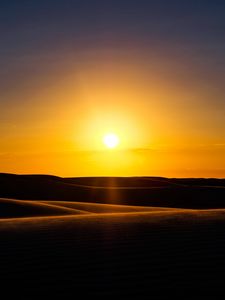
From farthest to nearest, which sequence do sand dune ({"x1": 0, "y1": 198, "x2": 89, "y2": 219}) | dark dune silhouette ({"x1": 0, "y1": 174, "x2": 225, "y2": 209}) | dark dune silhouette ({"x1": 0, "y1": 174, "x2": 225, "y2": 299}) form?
dark dune silhouette ({"x1": 0, "y1": 174, "x2": 225, "y2": 209}) → sand dune ({"x1": 0, "y1": 198, "x2": 89, "y2": 219}) → dark dune silhouette ({"x1": 0, "y1": 174, "x2": 225, "y2": 299})

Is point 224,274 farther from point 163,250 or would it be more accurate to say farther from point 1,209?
point 1,209

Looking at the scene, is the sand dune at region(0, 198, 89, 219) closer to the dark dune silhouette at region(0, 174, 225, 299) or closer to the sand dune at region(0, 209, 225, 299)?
the dark dune silhouette at region(0, 174, 225, 299)

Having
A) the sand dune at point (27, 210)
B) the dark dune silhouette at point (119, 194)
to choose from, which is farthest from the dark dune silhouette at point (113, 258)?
the dark dune silhouette at point (119, 194)

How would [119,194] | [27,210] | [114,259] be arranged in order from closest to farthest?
[114,259] → [27,210] → [119,194]

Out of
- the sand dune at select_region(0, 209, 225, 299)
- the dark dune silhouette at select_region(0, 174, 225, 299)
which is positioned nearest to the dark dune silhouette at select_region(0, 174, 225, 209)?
the dark dune silhouette at select_region(0, 174, 225, 299)

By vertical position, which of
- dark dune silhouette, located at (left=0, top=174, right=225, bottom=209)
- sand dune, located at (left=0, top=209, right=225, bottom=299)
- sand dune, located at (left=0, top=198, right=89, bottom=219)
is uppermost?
dark dune silhouette, located at (left=0, top=174, right=225, bottom=209)

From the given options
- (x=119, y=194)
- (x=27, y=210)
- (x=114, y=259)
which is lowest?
(x=114, y=259)

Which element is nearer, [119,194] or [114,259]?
[114,259]

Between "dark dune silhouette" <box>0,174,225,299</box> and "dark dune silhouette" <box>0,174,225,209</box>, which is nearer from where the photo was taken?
"dark dune silhouette" <box>0,174,225,299</box>

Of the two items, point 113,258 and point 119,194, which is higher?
point 119,194

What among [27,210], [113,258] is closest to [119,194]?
[27,210]

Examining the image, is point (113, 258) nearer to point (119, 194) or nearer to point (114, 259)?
point (114, 259)

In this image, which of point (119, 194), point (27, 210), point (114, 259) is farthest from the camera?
point (119, 194)

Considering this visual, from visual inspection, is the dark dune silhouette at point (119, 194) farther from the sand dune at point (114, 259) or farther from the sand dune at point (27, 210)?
the sand dune at point (114, 259)
